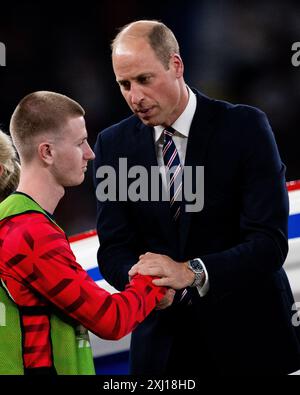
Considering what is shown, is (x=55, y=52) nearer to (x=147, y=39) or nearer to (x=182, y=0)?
(x=182, y=0)

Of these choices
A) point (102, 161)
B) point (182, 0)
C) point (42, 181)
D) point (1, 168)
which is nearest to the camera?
point (42, 181)

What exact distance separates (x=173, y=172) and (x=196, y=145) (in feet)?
0.24

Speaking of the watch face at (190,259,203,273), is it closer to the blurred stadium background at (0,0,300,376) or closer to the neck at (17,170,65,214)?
the neck at (17,170,65,214)

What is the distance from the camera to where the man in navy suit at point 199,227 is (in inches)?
57.5

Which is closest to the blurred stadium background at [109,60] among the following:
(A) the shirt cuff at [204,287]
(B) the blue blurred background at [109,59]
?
(B) the blue blurred background at [109,59]

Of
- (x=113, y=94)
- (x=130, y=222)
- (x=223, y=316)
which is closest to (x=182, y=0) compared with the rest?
(x=113, y=94)

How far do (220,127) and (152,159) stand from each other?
15cm

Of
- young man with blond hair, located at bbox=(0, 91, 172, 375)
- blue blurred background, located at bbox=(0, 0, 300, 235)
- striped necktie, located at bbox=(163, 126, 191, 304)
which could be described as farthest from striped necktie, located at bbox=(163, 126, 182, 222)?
blue blurred background, located at bbox=(0, 0, 300, 235)

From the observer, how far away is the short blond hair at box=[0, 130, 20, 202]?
1465 millimetres

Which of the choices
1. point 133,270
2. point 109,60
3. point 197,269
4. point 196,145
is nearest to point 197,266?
point 197,269

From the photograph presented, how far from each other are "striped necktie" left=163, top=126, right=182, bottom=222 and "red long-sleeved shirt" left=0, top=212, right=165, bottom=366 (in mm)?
300

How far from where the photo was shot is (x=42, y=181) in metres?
1.30

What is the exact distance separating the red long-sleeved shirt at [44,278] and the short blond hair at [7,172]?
0.72 feet

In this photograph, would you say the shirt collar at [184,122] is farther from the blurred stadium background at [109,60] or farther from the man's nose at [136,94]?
the blurred stadium background at [109,60]
